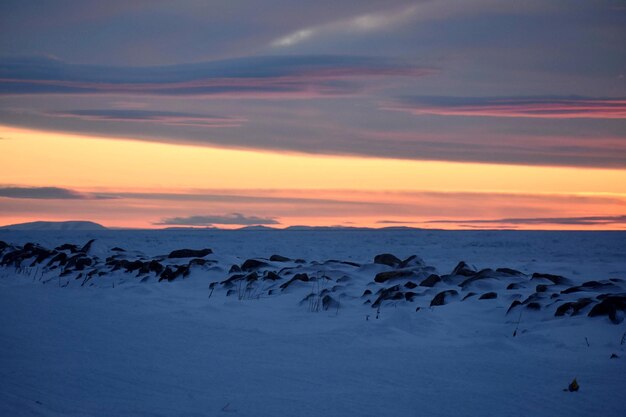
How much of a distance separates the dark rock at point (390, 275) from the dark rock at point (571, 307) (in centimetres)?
397

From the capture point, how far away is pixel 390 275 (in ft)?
37.1

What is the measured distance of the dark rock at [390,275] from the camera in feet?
36.7

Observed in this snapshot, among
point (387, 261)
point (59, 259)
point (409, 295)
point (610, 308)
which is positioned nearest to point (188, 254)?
point (59, 259)

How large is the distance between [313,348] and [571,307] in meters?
3.60

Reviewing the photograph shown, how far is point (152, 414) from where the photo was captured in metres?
3.92

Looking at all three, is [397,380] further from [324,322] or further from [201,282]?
[201,282]

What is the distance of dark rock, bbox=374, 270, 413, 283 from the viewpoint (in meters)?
11.2

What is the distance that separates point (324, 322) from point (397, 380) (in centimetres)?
273

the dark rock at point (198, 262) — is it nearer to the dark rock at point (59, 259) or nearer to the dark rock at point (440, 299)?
the dark rock at point (59, 259)

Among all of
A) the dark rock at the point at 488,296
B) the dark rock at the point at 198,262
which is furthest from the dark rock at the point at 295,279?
the dark rock at the point at 488,296

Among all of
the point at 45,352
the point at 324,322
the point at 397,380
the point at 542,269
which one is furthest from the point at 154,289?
the point at 542,269

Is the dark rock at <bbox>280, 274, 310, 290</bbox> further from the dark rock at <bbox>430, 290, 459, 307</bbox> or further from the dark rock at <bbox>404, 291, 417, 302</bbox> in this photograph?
the dark rock at <bbox>430, 290, 459, 307</bbox>

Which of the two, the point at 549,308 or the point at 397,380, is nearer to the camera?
the point at 397,380

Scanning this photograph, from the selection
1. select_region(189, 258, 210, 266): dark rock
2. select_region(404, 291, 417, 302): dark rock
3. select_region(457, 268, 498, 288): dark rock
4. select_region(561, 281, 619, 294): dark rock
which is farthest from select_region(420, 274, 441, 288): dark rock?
select_region(189, 258, 210, 266): dark rock
